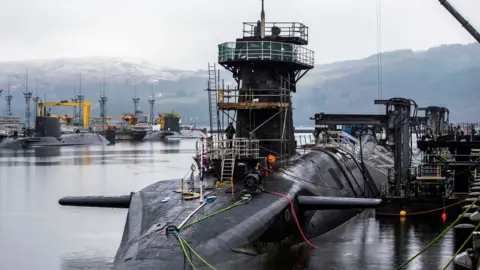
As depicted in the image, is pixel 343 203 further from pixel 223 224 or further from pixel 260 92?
pixel 260 92

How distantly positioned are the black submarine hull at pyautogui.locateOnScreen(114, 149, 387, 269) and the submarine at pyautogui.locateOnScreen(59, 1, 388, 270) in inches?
1.1

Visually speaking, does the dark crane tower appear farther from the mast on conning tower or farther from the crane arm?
the crane arm

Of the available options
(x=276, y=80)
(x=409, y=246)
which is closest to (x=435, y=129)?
(x=276, y=80)

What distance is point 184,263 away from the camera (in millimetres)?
13844

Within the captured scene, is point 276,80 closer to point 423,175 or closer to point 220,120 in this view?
point 220,120

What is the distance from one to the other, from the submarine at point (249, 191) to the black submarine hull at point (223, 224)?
3 cm

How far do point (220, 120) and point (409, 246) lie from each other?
887cm

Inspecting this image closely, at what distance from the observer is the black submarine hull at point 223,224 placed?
14.4 m

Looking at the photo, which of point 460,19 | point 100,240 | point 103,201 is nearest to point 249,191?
point 103,201

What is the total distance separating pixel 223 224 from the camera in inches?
639

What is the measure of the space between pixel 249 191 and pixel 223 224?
285 cm

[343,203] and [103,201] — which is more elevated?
[343,203]

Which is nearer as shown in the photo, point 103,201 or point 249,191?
point 249,191

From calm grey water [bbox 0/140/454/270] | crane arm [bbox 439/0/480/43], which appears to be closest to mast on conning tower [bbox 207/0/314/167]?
calm grey water [bbox 0/140/454/270]
